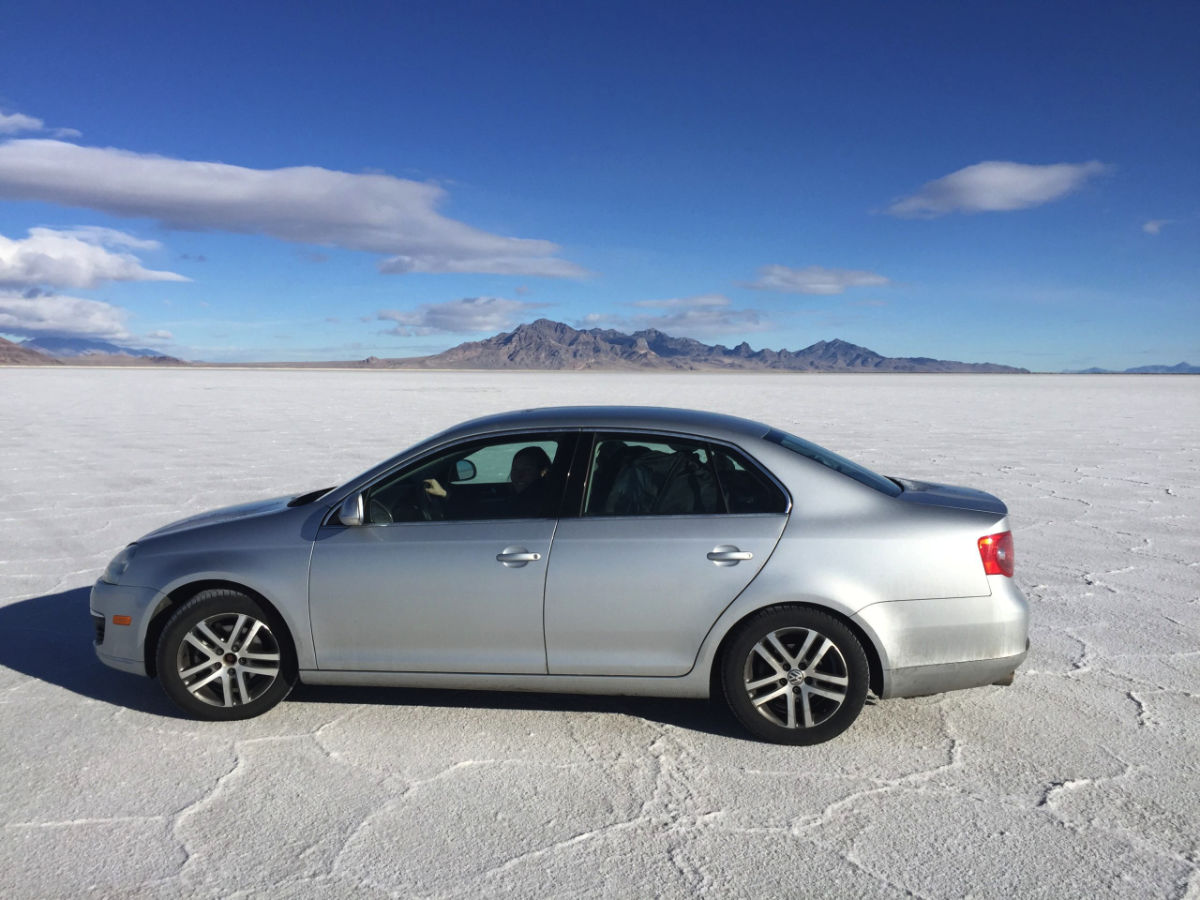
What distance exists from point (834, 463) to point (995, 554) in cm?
81

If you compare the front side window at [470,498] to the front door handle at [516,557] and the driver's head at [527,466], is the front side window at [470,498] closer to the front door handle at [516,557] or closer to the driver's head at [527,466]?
the driver's head at [527,466]

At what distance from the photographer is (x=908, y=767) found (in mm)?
3834

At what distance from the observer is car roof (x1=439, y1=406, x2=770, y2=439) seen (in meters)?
4.24

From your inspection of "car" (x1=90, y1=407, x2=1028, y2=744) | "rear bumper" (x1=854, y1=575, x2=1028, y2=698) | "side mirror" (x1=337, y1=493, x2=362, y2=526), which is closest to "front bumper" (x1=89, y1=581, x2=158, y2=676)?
"car" (x1=90, y1=407, x2=1028, y2=744)

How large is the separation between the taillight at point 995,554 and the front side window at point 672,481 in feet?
2.72

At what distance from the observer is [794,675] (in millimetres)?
3936

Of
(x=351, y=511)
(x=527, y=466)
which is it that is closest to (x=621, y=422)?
(x=527, y=466)

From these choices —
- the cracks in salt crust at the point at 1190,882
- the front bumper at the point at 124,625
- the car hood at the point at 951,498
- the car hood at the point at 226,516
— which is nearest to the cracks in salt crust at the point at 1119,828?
the cracks in salt crust at the point at 1190,882

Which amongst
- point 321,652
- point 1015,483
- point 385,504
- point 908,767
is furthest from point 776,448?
point 1015,483

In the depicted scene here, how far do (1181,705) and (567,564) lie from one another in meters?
2.97

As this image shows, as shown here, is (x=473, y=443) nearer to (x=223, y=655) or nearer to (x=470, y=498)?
(x=470, y=498)

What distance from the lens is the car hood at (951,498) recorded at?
13.6ft

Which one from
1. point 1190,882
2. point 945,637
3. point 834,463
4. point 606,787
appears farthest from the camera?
point 834,463

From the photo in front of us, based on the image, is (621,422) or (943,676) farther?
(621,422)
